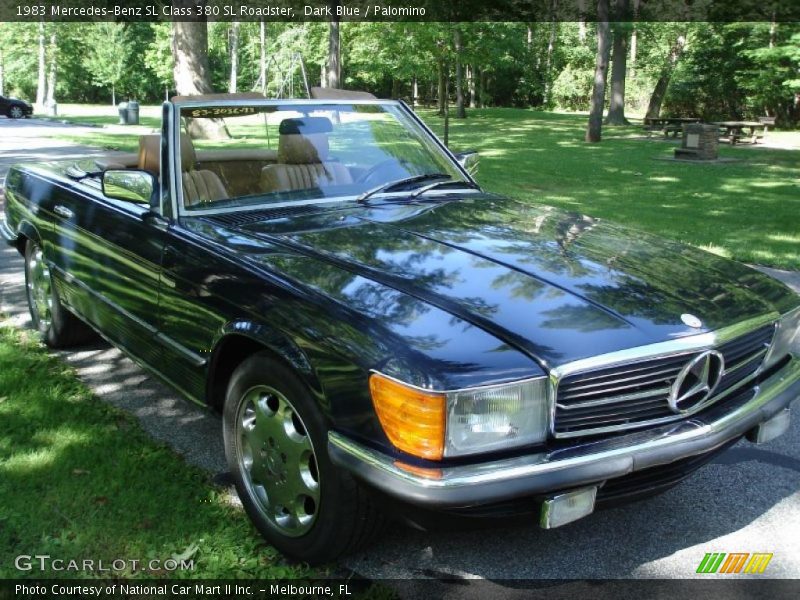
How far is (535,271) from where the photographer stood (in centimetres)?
293

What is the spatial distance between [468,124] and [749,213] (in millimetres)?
22659

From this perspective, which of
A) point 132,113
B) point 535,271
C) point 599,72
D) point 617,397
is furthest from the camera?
point 132,113

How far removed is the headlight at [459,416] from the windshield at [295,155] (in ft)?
5.54

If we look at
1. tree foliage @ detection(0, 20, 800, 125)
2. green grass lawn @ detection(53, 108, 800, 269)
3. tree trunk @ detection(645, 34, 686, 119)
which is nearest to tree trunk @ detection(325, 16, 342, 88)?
tree foliage @ detection(0, 20, 800, 125)

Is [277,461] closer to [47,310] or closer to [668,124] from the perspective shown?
[47,310]

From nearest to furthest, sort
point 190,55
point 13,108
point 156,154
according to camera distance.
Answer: point 156,154 < point 190,55 < point 13,108

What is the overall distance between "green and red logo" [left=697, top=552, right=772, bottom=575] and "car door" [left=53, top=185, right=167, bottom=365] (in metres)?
2.39

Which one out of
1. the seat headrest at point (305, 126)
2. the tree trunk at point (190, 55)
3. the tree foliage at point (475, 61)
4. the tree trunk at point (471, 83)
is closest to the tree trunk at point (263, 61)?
the tree foliage at point (475, 61)

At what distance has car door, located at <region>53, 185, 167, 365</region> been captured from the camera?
141 inches

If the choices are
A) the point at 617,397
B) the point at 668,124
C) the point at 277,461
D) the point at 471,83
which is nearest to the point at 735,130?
the point at 668,124

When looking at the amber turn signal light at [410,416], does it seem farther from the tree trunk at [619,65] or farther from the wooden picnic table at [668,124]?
the wooden picnic table at [668,124]

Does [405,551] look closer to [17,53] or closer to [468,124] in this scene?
[468,124]

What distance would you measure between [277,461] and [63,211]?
7.93ft

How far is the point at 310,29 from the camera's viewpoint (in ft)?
156
